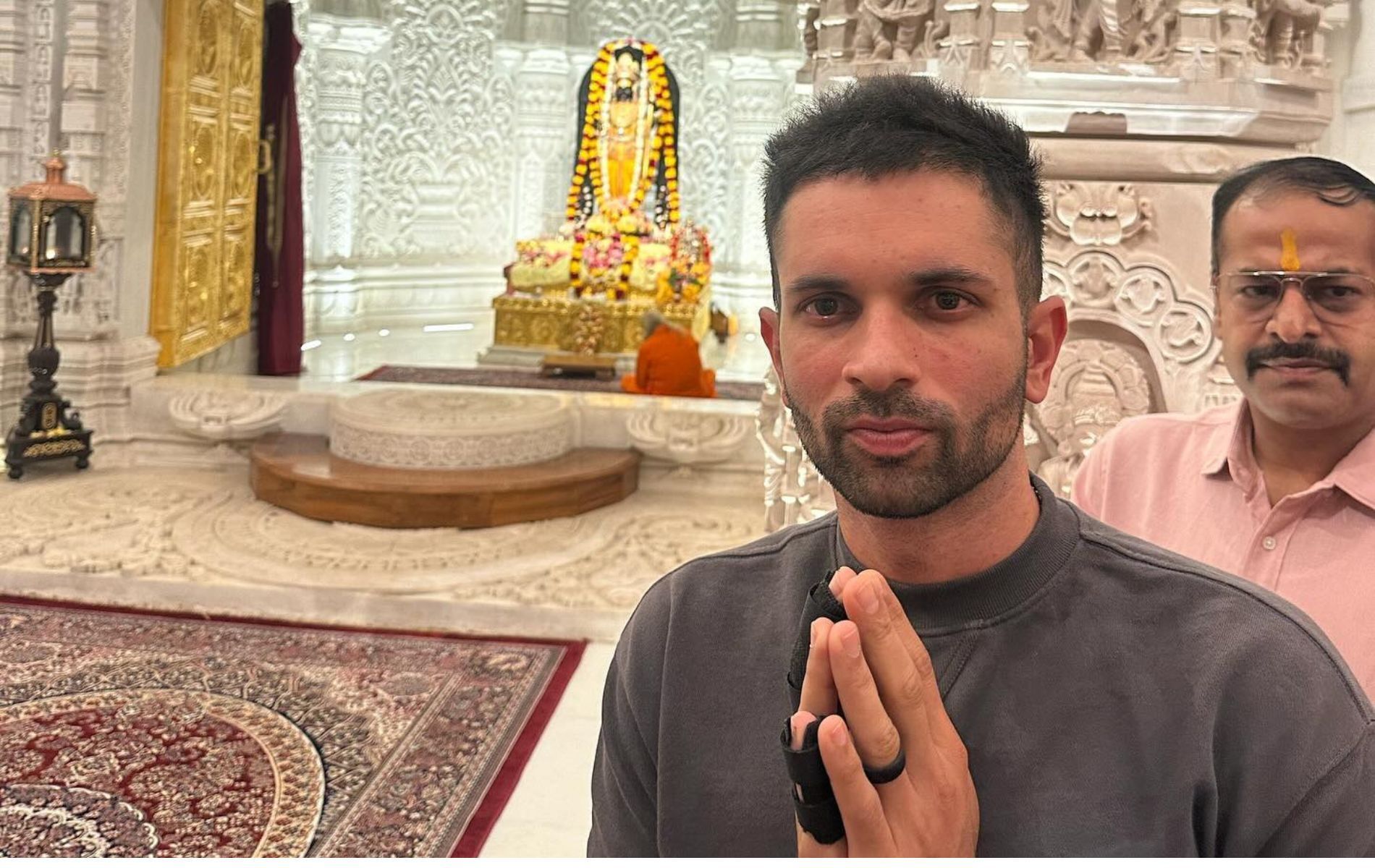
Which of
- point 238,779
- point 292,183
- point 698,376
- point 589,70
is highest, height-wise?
point 589,70

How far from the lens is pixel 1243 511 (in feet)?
4.53

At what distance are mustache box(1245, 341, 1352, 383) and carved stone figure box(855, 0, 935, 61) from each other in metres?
1.65

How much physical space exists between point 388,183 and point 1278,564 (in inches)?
415

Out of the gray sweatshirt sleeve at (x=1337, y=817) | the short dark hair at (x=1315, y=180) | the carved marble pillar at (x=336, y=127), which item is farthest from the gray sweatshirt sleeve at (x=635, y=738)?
the carved marble pillar at (x=336, y=127)

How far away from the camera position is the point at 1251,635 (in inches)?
31.1

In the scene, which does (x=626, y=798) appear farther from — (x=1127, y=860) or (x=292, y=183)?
(x=292, y=183)

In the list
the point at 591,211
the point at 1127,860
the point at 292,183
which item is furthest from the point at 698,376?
the point at 1127,860

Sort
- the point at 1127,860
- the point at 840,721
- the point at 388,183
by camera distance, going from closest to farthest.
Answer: the point at 1127,860 → the point at 840,721 → the point at 388,183

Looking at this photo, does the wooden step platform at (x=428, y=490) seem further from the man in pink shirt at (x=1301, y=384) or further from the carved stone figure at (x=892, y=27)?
the man in pink shirt at (x=1301, y=384)

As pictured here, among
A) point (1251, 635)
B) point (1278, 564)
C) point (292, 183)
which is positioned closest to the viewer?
point (1251, 635)

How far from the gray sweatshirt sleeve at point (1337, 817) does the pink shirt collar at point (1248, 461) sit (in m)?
0.63

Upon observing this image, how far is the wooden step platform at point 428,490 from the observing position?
5156 millimetres

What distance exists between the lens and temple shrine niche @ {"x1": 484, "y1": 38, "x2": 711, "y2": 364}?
9391mm

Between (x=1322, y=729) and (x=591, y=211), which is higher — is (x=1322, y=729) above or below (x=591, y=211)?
below
